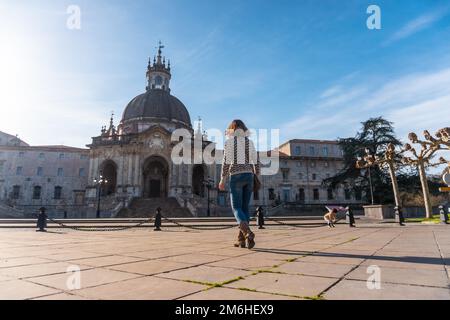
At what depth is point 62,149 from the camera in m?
52.5

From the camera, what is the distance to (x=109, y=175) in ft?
140

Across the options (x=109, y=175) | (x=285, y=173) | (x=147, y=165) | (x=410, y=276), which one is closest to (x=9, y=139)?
(x=109, y=175)

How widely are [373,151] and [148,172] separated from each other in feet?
100

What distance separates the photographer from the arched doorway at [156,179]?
41.2 metres

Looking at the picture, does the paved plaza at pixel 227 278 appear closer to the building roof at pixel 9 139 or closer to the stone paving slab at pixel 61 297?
the stone paving slab at pixel 61 297

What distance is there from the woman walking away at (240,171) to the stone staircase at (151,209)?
27242mm

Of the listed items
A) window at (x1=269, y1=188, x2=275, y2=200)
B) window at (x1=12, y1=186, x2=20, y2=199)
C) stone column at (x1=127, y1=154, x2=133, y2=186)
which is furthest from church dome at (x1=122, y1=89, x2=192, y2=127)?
window at (x1=12, y1=186, x2=20, y2=199)

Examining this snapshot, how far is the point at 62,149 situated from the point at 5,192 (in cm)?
1148

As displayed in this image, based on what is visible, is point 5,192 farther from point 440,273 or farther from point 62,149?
point 440,273

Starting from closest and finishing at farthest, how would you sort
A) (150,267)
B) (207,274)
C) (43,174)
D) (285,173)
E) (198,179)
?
(207,274) < (150,267) < (198,179) < (43,174) < (285,173)

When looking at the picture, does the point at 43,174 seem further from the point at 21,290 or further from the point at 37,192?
the point at 21,290

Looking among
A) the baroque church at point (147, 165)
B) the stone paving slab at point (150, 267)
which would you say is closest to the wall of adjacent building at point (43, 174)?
the baroque church at point (147, 165)

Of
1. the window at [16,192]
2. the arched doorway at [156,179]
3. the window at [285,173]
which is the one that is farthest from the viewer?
the window at [285,173]
